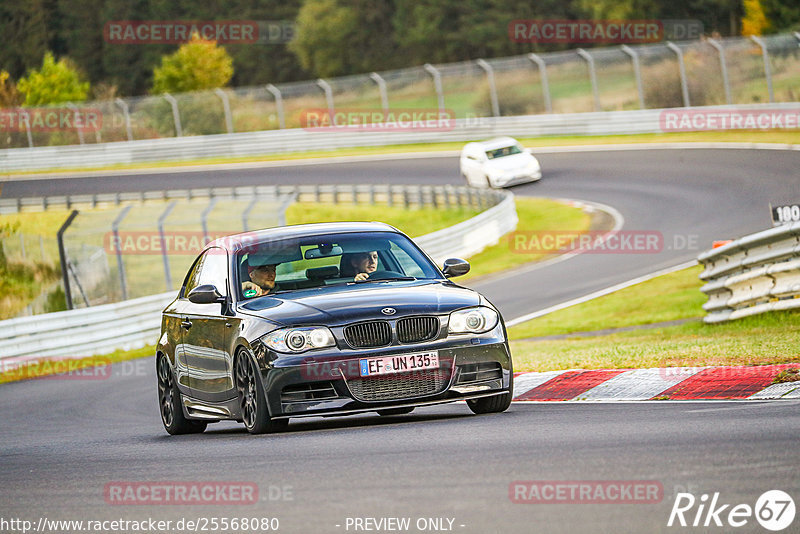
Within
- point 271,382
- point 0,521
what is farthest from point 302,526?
point 271,382

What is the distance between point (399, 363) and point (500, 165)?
102ft

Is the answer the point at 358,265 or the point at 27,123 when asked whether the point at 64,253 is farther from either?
the point at 27,123

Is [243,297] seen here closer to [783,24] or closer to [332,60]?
[783,24]

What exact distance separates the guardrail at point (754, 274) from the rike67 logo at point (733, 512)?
839cm

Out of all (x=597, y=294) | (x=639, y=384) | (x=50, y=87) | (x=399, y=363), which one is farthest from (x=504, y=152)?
(x=50, y=87)

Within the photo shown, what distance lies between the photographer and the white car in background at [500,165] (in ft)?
128

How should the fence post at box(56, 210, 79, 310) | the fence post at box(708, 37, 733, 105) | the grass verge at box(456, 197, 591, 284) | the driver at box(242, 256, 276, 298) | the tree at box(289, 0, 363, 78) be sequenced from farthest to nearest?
the tree at box(289, 0, 363, 78) < the fence post at box(708, 37, 733, 105) < the grass verge at box(456, 197, 591, 284) < the fence post at box(56, 210, 79, 310) < the driver at box(242, 256, 276, 298)

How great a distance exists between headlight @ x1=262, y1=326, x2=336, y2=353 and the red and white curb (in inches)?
96.9

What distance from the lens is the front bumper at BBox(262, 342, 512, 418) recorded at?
8547mm

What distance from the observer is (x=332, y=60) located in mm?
101500

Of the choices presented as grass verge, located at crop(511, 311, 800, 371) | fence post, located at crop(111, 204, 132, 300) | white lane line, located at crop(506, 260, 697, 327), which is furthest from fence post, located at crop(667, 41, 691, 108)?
grass verge, located at crop(511, 311, 800, 371)

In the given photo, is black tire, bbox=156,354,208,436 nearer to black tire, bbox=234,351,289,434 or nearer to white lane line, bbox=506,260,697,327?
black tire, bbox=234,351,289,434

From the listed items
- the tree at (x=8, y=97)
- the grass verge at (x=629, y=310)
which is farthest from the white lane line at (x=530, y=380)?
the tree at (x=8, y=97)

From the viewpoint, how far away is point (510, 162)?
39.3 metres
